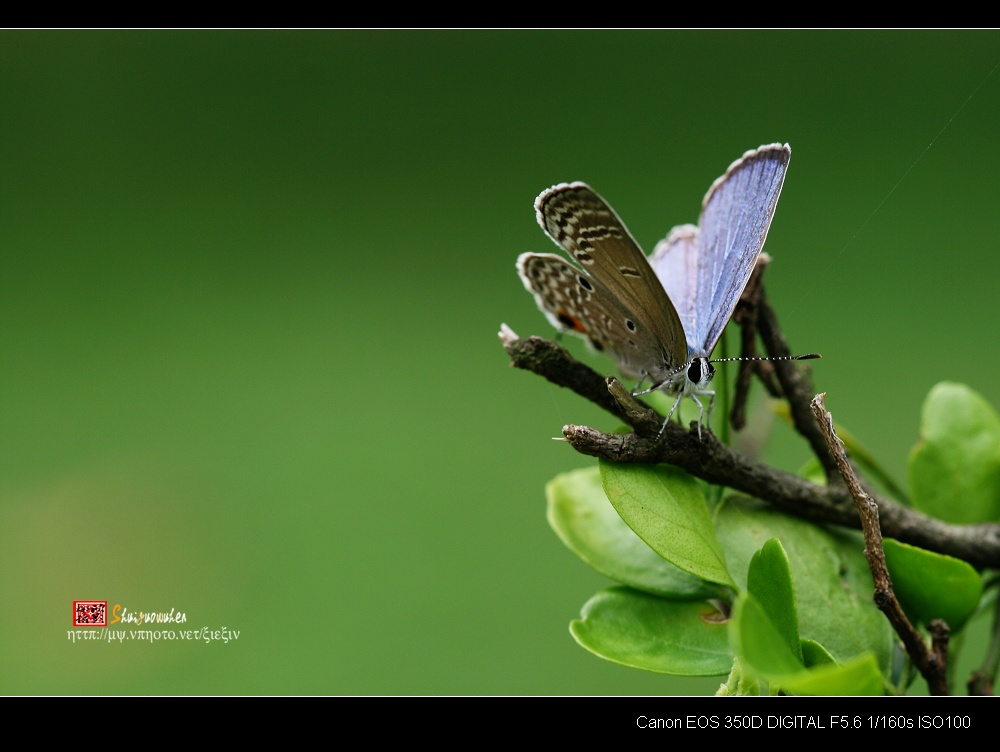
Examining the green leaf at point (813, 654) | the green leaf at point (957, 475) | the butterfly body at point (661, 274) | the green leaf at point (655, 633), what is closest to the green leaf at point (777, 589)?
the green leaf at point (813, 654)

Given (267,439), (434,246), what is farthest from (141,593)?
(434,246)

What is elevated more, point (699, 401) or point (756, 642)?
point (699, 401)

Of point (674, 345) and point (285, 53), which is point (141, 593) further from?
point (285, 53)

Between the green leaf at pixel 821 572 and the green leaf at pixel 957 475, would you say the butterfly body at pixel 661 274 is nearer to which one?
the green leaf at pixel 821 572

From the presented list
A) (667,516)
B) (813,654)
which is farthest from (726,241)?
(813,654)

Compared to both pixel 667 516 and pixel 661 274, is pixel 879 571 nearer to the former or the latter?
pixel 667 516
